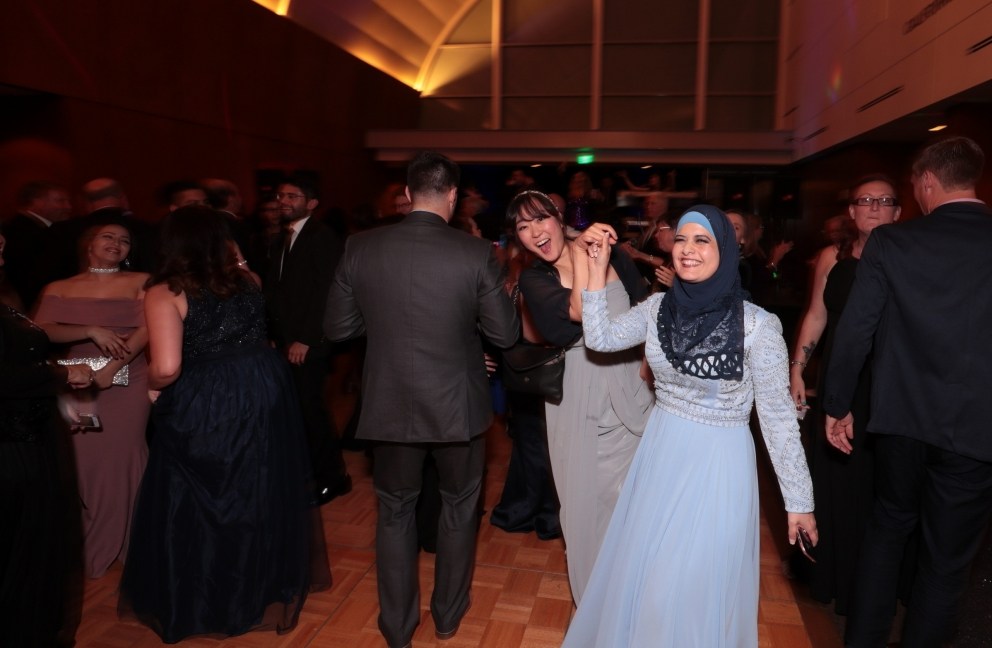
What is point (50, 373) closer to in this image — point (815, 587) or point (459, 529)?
point (459, 529)

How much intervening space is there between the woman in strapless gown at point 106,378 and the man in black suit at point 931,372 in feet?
9.22

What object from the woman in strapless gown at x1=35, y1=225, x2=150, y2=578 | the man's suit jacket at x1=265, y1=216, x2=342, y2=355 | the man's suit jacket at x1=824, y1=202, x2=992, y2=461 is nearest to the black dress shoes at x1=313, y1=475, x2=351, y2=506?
the man's suit jacket at x1=265, y1=216, x2=342, y2=355


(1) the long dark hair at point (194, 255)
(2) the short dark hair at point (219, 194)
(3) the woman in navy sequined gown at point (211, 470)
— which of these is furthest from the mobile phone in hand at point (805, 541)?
(2) the short dark hair at point (219, 194)

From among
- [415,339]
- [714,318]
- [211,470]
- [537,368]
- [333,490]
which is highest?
[714,318]

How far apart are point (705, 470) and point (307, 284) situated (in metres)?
2.53

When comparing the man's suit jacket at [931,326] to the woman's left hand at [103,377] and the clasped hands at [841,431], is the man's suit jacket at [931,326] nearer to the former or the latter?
the clasped hands at [841,431]

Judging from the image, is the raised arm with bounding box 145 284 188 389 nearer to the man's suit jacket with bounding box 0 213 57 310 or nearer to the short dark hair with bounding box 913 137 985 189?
the man's suit jacket with bounding box 0 213 57 310

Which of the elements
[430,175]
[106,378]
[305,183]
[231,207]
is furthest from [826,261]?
[231,207]

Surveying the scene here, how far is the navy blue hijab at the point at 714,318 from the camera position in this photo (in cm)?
171

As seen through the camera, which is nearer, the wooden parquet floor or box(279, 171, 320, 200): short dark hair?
the wooden parquet floor

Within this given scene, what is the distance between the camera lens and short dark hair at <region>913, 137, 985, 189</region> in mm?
2043

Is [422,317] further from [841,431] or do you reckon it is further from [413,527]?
[841,431]

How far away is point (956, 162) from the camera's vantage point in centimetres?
205

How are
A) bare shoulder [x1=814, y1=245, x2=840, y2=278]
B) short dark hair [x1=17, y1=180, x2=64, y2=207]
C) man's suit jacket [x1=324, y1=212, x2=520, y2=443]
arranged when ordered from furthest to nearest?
short dark hair [x1=17, y1=180, x2=64, y2=207] < bare shoulder [x1=814, y1=245, x2=840, y2=278] < man's suit jacket [x1=324, y1=212, x2=520, y2=443]
